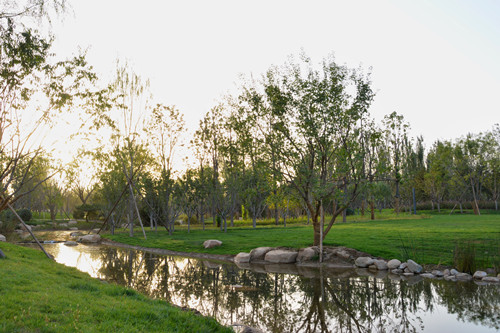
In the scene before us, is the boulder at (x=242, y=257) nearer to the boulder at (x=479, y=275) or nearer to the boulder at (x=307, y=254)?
the boulder at (x=307, y=254)

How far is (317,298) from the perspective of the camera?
1111cm

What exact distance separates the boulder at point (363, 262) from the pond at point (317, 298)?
4.58 feet

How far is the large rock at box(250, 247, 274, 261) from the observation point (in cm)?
1888

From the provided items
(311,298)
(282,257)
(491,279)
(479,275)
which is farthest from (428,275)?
(282,257)

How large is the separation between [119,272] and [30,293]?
8405 millimetres

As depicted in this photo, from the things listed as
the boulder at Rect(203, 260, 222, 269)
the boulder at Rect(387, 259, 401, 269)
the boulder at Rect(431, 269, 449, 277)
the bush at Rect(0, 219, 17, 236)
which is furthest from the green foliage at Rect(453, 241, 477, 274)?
the bush at Rect(0, 219, 17, 236)

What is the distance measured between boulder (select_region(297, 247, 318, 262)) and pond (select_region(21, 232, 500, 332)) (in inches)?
58.3

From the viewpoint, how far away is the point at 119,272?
1576 cm

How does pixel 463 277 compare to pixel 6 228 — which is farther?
pixel 6 228

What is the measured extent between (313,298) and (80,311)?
22.9 feet

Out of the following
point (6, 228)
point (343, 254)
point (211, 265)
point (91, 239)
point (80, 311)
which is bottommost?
point (211, 265)

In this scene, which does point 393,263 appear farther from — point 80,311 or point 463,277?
point 80,311

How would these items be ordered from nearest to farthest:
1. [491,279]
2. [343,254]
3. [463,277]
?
[491,279]
[463,277]
[343,254]

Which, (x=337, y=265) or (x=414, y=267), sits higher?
(x=414, y=267)
